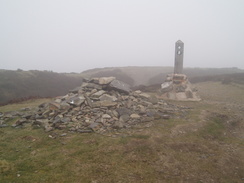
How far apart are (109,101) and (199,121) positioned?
5558mm

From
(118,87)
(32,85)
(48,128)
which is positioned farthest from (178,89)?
(32,85)

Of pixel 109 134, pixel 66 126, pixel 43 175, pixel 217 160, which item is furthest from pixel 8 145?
pixel 217 160

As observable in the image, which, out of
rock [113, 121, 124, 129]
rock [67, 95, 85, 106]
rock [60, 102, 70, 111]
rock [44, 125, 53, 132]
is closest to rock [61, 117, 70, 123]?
rock [44, 125, 53, 132]

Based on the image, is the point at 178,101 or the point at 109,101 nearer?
the point at 109,101

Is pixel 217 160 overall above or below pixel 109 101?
below

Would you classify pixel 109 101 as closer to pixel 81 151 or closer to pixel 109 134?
Result: pixel 109 134

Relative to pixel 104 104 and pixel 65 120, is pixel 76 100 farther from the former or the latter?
pixel 65 120

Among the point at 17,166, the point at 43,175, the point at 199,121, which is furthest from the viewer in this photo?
the point at 199,121

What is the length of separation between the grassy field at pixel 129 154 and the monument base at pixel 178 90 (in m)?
7.44

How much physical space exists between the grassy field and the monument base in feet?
24.4

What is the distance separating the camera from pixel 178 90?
1764 cm

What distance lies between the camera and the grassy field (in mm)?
5230

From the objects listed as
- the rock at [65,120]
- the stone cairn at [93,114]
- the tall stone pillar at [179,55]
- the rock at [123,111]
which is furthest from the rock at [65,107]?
the tall stone pillar at [179,55]

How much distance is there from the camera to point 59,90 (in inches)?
1382
